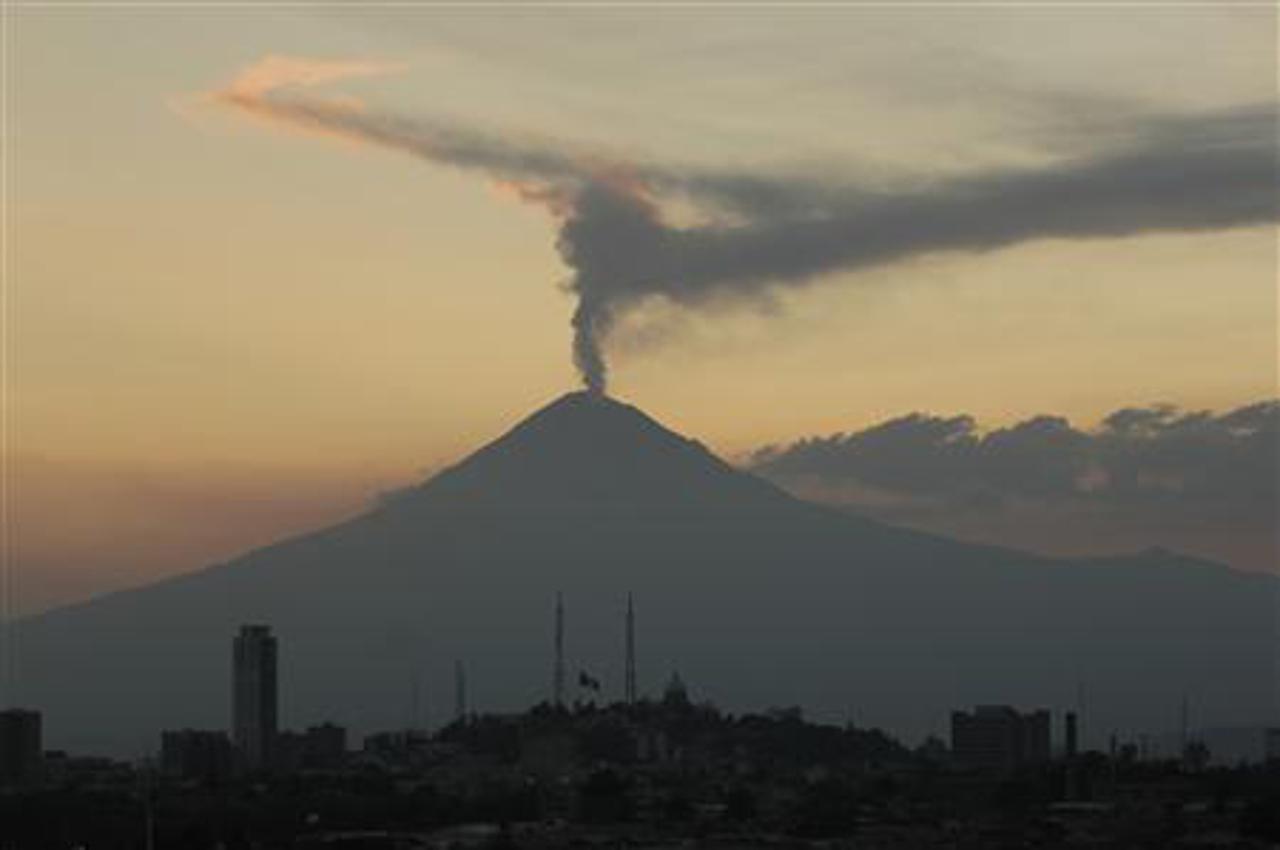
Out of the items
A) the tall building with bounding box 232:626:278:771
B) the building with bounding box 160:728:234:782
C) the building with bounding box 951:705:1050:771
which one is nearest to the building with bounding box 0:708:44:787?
the building with bounding box 160:728:234:782

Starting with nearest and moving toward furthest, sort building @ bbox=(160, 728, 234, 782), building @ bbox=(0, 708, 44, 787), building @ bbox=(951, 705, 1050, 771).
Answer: building @ bbox=(0, 708, 44, 787)
building @ bbox=(160, 728, 234, 782)
building @ bbox=(951, 705, 1050, 771)

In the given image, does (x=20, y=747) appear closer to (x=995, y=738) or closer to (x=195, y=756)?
(x=195, y=756)

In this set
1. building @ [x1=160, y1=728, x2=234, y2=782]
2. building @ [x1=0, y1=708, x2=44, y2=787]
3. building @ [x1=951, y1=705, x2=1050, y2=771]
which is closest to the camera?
building @ [x1=0, y1=708, x2=44, y2=787]

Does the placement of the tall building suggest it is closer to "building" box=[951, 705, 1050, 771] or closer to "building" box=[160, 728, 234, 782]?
"building" box=[160, 728, 234, 782]

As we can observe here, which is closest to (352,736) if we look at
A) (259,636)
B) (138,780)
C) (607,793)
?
(259,636)

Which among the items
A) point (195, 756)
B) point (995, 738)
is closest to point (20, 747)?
point (195, 756)

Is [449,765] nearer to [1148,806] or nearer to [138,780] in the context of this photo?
[138,780]
